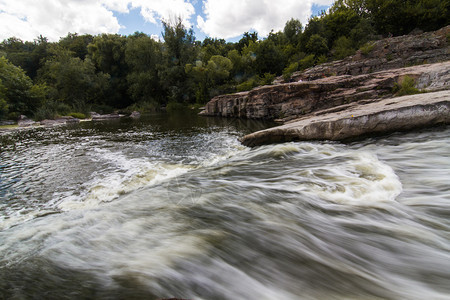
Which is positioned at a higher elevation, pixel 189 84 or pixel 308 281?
pixel 189 84

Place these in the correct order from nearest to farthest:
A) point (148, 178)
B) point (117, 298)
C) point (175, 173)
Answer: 1. point (117, 298)
2. point (148, 178)
3. point (175, 173)

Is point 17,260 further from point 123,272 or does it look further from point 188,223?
point 188,223

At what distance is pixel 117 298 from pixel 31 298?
0.69m

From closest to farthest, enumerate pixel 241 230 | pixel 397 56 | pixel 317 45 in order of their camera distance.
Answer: pixel 241 230, pixel 397 56, pixel 317 45

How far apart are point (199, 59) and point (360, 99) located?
33619 millimetres

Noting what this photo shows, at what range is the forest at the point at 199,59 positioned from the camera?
32062 mm

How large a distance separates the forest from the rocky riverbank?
780 cm

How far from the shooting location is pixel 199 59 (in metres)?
38.3

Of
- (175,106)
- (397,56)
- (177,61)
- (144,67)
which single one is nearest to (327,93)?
(397,56)

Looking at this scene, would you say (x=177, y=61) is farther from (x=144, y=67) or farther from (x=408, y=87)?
(x=408, y=87)

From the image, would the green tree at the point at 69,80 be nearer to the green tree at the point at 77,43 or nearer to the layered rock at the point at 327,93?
the layered rock at the point at 327,93

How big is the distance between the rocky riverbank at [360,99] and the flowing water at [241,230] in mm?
1106

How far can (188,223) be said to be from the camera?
256cm

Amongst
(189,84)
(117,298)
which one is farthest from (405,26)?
(117,298)
